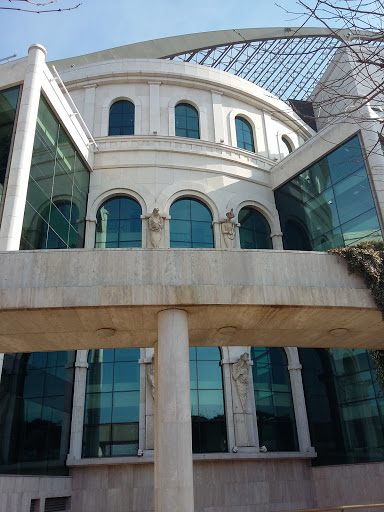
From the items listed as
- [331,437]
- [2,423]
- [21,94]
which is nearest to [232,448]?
[331,437]

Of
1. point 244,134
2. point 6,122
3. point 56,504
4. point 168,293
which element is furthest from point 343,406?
point 6,122

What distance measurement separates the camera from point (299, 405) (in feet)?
66.0

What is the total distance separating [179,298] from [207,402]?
1045 cm

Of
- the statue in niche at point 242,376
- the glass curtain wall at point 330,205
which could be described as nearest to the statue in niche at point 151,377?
the statue in niche at point 242,376

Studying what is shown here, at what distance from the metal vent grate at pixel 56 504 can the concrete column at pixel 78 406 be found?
1.44m

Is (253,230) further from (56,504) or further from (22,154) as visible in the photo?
(56,504)

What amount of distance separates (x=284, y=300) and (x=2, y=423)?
10.7 meters

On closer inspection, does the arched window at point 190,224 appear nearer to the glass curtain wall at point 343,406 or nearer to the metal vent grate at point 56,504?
the glass curtain wall at point 343,406

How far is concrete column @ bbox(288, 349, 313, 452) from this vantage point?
19.5 metres

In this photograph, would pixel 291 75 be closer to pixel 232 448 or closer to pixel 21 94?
pixel 21 94

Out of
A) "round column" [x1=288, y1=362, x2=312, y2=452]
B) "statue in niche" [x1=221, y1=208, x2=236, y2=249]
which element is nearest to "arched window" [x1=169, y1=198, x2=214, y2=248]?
"statue in niche" [x1=221, y1=208, x2=236, y2=249]

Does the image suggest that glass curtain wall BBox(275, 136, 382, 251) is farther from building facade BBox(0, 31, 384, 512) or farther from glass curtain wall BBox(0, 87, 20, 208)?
glass curtain wall BBox(0, 87, 20, 208)

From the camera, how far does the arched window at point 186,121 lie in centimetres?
2562

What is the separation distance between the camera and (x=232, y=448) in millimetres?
18406
